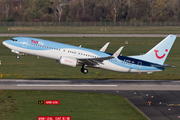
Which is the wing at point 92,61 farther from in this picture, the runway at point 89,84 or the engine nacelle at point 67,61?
the runway at point 89,84

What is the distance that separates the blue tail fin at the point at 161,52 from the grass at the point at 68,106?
14117mm

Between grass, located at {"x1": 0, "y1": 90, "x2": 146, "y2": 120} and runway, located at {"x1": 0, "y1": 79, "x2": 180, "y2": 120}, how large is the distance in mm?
1927

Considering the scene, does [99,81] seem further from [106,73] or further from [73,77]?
[106,73]

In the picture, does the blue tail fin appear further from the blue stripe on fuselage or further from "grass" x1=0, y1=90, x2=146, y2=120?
"grass" x1=0, y1=90, x2=146, y2=120

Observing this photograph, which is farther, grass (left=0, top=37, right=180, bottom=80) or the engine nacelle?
grass (left=0, top=37, right=180, bottom=80)

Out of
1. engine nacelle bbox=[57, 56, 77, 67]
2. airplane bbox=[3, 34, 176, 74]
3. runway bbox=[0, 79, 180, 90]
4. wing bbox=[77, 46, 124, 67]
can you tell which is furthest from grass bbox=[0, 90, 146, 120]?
airplane bbox=[3, 34, 176, 74]

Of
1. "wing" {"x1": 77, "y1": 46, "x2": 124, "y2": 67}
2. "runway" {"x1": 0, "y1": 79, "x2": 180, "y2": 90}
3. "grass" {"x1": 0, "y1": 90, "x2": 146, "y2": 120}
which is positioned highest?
"wing" {"x1": 77, "y1": 46, "x2": 124, "y2": 67}

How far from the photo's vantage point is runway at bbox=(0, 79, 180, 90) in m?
48.5

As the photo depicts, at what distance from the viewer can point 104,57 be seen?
51.2 metres

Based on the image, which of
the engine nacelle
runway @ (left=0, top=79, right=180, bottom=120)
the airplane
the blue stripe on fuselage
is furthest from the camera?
the blue stripe on fuselage

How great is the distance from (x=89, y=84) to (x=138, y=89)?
8.13 metres

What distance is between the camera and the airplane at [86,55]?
52000 millimetres

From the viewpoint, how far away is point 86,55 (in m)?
53.0

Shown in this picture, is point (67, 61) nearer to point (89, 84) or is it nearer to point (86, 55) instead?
point (86, 55)
